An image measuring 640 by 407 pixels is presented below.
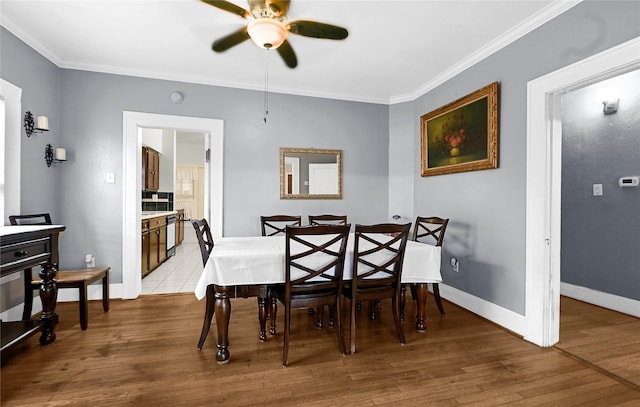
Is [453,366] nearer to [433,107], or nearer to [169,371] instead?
[169,371]

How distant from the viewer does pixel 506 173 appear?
280 centimetres

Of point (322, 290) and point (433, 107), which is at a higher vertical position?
point (433, 107)

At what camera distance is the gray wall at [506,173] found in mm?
2100

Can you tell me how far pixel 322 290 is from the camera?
2215mm

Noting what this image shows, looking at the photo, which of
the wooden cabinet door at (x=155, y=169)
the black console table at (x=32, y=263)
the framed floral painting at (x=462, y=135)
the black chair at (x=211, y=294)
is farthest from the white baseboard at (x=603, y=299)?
the wooden cabinet door at (x=155, y=169)

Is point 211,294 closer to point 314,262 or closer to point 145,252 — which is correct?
point 314,262

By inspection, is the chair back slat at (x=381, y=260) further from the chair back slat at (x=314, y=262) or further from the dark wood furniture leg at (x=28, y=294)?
the dark wood furniture leg at (x=28, y=294)

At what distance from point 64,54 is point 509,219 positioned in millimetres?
4603

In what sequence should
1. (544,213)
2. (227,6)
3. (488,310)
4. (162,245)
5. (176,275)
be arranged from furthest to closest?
(162,245)
(176,275)
(488,310)
(544,213)
(227,6)

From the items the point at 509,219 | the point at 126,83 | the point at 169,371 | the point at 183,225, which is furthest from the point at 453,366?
the point at 183,225

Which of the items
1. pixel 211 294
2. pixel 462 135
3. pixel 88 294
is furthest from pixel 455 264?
pixel 88 294

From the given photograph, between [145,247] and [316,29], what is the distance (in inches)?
142

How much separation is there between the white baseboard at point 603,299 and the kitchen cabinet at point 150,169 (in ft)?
20.4

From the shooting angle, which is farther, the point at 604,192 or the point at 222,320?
the point at 604,192
